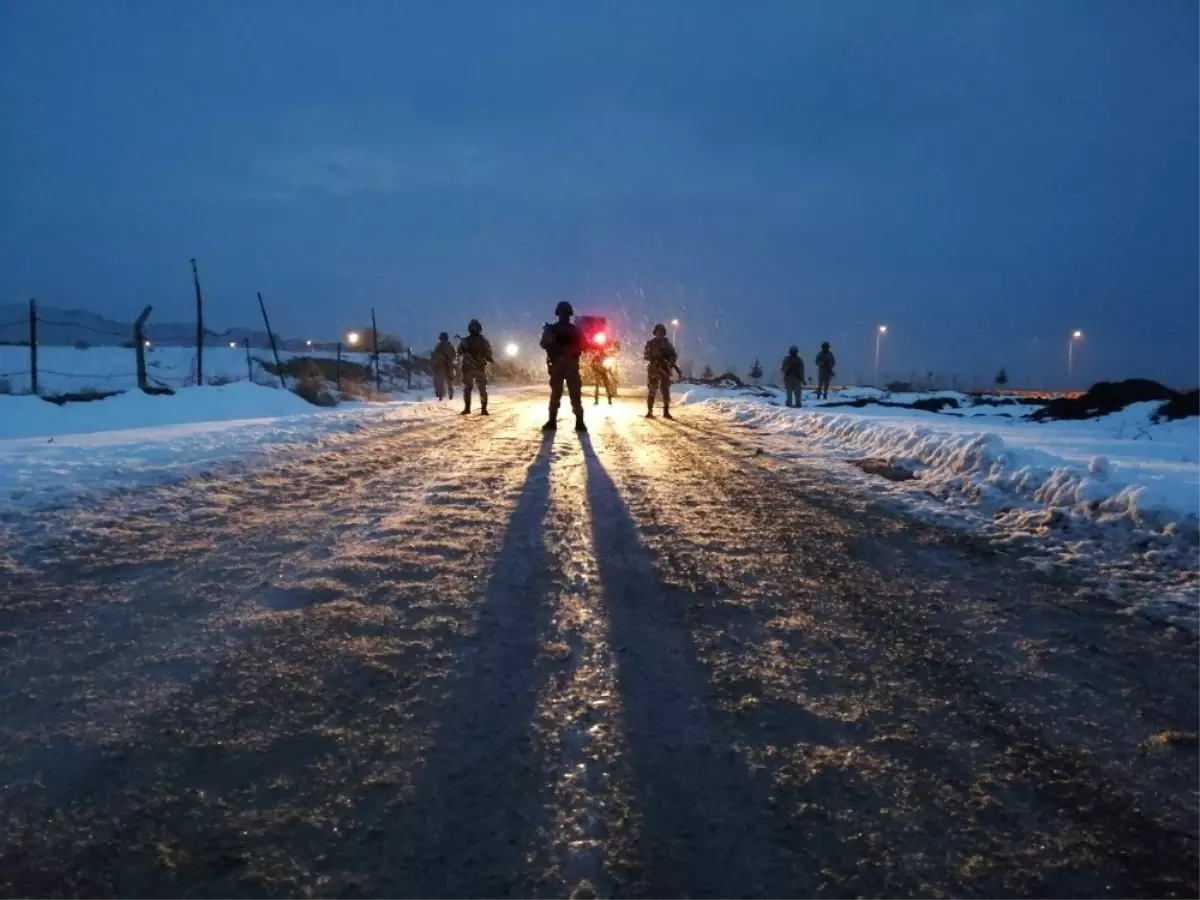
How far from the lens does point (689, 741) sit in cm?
230

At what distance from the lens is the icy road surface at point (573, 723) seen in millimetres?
1742

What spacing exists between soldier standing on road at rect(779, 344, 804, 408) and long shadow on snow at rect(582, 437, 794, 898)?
18.9m

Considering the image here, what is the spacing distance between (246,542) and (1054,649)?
4444 millimetres

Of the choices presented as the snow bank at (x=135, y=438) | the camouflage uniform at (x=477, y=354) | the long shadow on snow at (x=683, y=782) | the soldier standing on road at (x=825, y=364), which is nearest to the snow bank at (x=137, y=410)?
the snow bank at (x=135, y=438)

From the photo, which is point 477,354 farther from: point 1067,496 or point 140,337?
point 1067,496

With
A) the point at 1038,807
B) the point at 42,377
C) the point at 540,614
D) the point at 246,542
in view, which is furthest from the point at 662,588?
the point at 42,377

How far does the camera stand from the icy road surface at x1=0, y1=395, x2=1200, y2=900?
174 centimetres

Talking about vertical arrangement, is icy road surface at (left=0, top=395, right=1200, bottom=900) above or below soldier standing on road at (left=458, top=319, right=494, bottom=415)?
below

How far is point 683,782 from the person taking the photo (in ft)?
6.78

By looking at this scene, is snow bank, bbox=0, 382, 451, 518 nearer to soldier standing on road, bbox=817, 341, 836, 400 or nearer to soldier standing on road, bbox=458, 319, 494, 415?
soldier standing on road, bbox=458, 319, 494, 415

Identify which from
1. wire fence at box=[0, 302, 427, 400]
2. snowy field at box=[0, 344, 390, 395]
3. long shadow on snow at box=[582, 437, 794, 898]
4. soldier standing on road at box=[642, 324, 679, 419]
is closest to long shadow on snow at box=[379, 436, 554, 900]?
long shadow on snow at box=[582, 437, 794, 898]

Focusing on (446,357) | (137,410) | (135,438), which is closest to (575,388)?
(135,438)

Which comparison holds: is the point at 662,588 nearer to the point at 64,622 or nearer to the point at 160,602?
the point at 160,602

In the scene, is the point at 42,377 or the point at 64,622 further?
the point at 42,377
